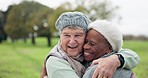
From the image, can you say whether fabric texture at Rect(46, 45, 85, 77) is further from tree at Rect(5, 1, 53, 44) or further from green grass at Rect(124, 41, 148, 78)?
tree at Rect(5, 1, 53, 44)

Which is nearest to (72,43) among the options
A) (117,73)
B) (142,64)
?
(117,73)

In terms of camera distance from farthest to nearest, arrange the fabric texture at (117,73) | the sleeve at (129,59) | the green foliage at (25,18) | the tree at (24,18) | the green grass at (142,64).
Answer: the tree at (24,18), the green foliage at (25,18), the green grass at (142,64), the sleeve at (129,59), the fabric texture at (117,73)

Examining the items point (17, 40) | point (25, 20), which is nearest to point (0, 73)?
point (25, 20)

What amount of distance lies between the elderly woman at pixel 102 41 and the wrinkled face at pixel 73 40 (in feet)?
0.13

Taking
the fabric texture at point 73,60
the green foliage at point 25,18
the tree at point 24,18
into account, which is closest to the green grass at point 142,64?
the fabric texture at point 73,60

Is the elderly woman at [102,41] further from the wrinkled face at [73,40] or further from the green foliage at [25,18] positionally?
the green foliage at [25,18]

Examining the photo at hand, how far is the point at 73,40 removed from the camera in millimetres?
1607

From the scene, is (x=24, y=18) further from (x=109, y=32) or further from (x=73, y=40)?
(x=109, y=32)

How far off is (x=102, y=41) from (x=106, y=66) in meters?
0.11

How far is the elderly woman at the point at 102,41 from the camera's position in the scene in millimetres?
1525

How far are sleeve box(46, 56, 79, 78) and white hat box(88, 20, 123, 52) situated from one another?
0.21m

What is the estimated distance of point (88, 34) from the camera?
1.57m

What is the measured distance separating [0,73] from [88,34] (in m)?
10.9

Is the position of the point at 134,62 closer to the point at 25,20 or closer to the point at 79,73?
the point at 79,73
